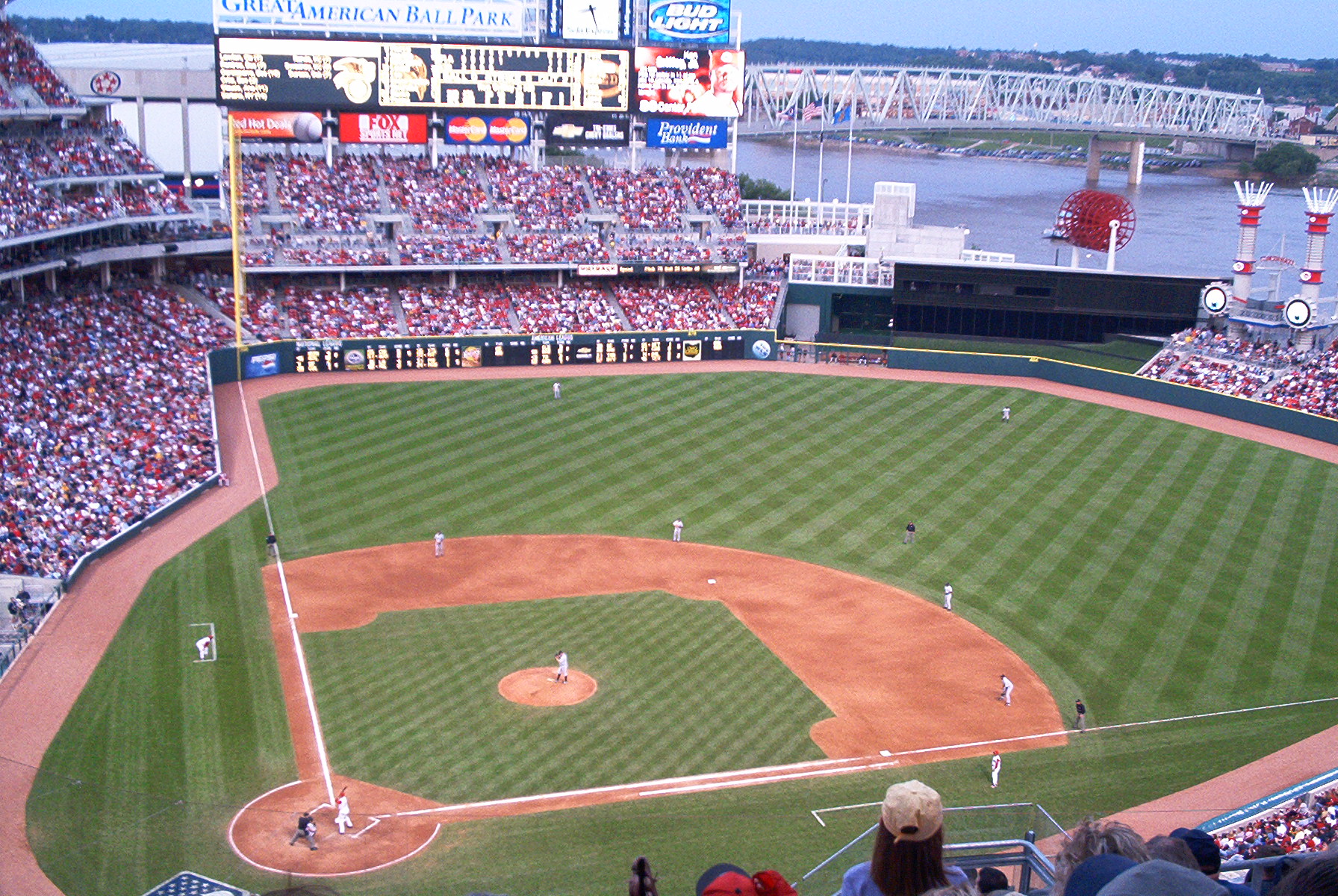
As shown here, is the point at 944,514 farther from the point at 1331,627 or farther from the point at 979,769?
the point at 979,769

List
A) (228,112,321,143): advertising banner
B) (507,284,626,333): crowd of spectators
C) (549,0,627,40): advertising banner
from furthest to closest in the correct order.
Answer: (549,0,627,40): advertising banner, (507,284,626,333): crowd of spectators, (228,112,321,143): advertising banner

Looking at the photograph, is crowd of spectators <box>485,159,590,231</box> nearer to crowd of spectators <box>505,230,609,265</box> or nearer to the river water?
crowd of spectators <box>505,230,609,265</box>

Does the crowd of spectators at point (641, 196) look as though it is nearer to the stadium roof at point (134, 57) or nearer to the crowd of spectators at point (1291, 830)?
the stadium roof at point (134, 57)

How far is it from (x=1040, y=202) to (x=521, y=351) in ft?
263

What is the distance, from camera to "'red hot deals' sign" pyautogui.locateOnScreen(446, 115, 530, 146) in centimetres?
6169

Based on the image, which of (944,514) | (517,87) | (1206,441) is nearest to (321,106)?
(517,87)

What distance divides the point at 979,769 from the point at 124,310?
3867 centimetres

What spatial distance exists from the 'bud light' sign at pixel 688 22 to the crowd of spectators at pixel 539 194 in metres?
8.47

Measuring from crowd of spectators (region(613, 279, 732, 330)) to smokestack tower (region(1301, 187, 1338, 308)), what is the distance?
2568 centimetres

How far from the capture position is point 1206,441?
158ft

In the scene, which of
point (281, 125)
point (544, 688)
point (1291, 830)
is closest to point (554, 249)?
point (281, 125)

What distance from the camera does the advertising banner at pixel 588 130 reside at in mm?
63625

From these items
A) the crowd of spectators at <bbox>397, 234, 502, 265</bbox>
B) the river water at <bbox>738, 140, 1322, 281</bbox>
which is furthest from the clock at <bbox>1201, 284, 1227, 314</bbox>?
the crowd of spectators at <bbox>397, 234, 502, 265</bbox>

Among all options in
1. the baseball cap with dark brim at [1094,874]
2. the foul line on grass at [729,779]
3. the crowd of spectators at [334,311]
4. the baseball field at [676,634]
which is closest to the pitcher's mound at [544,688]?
the baseball field at [676,634]
